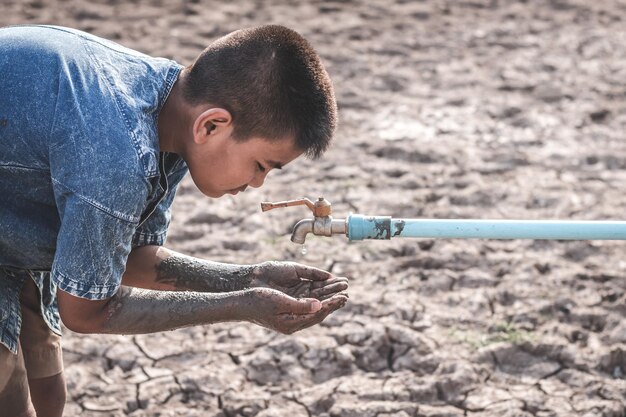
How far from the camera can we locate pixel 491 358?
136 inches

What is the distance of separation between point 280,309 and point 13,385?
0.69 metres

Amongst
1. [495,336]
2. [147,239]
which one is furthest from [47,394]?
[495,336]

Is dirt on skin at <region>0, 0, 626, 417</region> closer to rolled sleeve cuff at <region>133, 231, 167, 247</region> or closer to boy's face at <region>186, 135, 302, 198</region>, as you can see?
rolled sleeve cuff at <region>133, 231, 167, 247</region>

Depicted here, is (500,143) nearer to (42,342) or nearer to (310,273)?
(310,273)

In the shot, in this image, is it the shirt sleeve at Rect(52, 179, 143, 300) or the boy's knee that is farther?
the boy's knee

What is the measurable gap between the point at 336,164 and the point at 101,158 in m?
2.87

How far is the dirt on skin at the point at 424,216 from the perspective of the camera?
131 inches

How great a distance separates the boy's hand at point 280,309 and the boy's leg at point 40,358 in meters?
Result: 0.62

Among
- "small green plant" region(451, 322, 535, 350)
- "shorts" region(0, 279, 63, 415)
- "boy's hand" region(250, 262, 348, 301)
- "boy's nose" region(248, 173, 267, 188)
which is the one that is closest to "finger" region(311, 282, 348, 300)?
"boy's hand" region(250, 262, 348, 301)

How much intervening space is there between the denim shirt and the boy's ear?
0.32ft

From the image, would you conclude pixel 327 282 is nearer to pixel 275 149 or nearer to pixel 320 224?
pixel 320 224

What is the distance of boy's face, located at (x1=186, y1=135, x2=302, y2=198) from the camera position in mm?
2268

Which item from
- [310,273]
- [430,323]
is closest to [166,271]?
[310,273]

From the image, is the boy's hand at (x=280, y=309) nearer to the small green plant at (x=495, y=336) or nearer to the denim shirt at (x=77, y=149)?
the denim shirt at (x=77, y=149)
